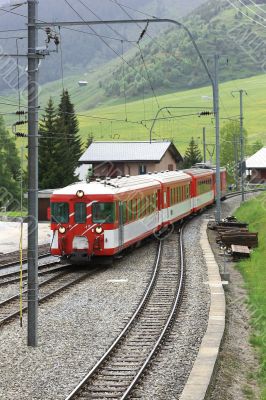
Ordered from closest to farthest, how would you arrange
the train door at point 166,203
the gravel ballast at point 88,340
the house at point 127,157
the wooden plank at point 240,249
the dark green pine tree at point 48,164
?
the gravel ballast at point 88,340 → the wooden plank at point 240,249 → the train door at point 166,203 → the dark green pine tree at point 48,164 → the house at point 127,157

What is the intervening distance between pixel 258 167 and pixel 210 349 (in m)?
85.6

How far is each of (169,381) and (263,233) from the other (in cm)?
2109

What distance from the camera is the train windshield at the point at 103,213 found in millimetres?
23359

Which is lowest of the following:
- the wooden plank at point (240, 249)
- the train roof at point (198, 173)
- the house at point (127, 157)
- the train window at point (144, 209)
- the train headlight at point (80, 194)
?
the wooden plank at point (240, 249)

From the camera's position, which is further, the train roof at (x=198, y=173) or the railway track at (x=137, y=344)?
the train roof at (x=198, y=173)

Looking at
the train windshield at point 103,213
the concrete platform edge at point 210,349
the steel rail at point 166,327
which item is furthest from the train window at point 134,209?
the concrete platform edge at point 210,349

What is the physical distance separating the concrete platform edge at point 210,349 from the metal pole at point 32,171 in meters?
3.19

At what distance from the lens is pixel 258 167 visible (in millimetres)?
96812

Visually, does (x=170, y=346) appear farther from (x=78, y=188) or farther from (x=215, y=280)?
(x=78, y=188)

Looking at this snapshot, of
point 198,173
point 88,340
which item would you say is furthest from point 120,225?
point 198,173

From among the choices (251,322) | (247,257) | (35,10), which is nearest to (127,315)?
(251,322)

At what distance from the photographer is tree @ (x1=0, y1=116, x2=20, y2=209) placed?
2891 inches

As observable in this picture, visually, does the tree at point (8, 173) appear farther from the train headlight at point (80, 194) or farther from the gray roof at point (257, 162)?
the train headlight at point (80, 194)

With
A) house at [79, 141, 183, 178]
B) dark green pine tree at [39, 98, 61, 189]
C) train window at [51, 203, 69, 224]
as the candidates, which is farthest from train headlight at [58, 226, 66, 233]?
house at [79, 141, 183, 178]
